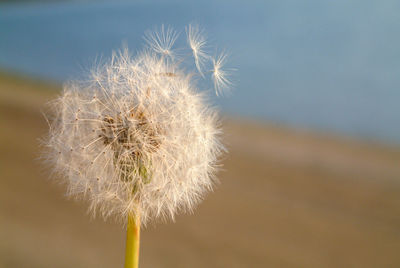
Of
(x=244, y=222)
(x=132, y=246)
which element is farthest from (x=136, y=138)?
(x=244, y=222)

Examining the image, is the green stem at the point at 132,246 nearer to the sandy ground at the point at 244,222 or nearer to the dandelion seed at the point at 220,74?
the dandelion seed at the point at 220,74

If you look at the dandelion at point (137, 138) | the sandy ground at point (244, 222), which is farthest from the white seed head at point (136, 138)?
the sandy ground at point (244, 222)

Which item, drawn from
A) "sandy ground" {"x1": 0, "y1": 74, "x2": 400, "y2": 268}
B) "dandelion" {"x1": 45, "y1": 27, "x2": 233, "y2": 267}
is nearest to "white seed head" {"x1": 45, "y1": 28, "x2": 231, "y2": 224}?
"dandelion" {"x1": 45, "y1": 27, "x2": 233, "y2": 267}

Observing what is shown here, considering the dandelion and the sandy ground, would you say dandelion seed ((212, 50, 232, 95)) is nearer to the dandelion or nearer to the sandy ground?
the dandelion

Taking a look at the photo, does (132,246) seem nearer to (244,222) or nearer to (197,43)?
(197,43)

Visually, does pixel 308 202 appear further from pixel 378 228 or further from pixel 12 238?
pixel 12 238

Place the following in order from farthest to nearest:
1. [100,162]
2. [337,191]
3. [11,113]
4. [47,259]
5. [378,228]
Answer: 1. [11,113]
2. [337,191]
3. [378,228]
4. [47,259]
5. [100,162]

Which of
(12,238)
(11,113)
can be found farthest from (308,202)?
(11,113)
